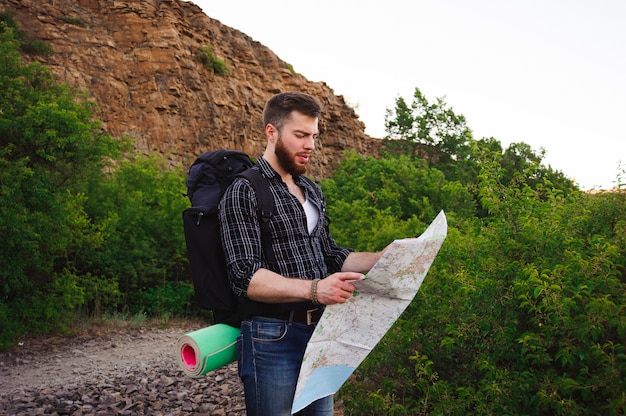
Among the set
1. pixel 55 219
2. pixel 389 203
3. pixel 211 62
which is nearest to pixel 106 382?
pixel 55 219

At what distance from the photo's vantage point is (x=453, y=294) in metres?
4.38

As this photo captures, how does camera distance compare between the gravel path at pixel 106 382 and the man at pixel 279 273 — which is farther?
the gravel path at pixel 106 382

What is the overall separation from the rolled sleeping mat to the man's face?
28.8 inches

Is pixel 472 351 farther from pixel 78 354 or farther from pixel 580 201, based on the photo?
pixel 78 354

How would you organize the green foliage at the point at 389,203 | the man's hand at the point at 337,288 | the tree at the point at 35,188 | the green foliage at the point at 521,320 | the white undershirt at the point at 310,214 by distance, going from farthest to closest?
the green foliage at the point at 389,203, the tree at the point at 35,188, the green foliage at the point at 521,320, the white undershirt at the point at 310,214, the man's hand at the point at 337,288

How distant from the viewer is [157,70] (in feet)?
91.2

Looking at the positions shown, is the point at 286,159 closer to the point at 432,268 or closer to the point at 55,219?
the point at 432,268

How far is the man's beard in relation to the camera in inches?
94.4

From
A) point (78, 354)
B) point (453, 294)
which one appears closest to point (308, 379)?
point (453, 294)

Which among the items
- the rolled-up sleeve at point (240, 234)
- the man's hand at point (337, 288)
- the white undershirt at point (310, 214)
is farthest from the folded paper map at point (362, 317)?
the white undershirt at point (310, 214)

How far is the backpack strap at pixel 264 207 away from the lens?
2.30 m

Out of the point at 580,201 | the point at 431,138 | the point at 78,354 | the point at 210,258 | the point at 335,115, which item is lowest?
the point at 78,354

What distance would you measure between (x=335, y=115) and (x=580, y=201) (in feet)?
124

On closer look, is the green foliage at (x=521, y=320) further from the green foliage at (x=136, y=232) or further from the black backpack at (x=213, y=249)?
the green foliage at (x=136, y=232)
